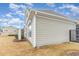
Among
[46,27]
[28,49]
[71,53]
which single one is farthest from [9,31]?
[71,53]

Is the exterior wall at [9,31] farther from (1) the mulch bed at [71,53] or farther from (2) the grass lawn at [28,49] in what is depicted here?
(1) the mulch bed at [71,53]

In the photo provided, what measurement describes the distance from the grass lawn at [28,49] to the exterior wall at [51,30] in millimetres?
124

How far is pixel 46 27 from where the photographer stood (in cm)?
450

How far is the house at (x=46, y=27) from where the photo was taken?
4.46 meters

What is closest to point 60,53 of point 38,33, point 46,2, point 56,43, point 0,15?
point 56,43

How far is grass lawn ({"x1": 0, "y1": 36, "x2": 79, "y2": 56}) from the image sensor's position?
4484 mm

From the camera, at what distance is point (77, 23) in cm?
459

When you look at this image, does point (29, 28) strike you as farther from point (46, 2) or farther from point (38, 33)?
point (46, 2)

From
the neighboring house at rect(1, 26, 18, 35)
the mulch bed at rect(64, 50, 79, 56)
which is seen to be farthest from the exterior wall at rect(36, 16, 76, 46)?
the neighboring house at rect(1, 26, 18, 35)

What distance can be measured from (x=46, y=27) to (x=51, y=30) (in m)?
0.13

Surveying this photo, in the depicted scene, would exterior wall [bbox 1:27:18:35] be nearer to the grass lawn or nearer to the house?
the grass lawn

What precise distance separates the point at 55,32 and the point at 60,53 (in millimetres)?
450

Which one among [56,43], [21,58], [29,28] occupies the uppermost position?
[29,28]

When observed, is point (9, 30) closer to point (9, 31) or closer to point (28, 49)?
point (9, 31)
